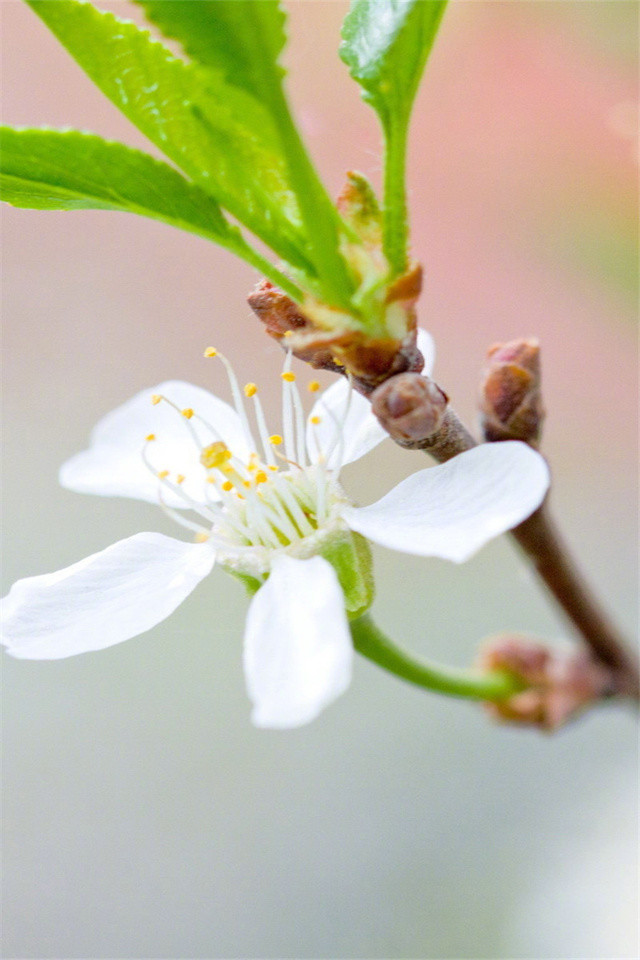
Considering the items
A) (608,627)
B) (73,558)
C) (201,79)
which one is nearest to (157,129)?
(201,79)

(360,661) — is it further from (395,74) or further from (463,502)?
(395,74)

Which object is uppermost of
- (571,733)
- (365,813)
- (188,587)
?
(188,587)

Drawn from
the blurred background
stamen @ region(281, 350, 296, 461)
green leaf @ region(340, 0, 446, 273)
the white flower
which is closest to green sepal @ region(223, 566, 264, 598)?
the white flower

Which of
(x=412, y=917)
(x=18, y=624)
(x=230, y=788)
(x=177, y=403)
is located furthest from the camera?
(x=230, y=788)

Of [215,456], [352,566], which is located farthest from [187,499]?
[352,566]

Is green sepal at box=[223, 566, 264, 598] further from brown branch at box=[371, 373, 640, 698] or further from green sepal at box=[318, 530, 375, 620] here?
brown branch at box=[371, 373, 640, 698]

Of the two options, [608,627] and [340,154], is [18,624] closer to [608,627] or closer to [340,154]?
[608,627]

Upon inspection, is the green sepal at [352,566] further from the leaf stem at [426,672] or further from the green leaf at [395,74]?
the green leaf at [395,74]
